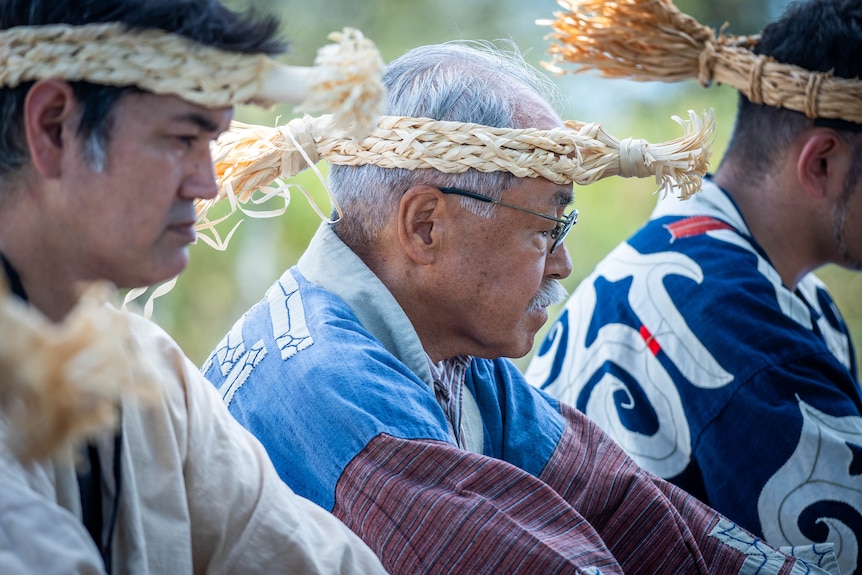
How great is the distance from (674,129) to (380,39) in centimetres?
217

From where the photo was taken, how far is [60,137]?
4.69 feet

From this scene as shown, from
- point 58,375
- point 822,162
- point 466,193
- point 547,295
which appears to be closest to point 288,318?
point 466,193

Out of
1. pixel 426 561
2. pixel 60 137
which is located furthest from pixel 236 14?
pixel 426 561

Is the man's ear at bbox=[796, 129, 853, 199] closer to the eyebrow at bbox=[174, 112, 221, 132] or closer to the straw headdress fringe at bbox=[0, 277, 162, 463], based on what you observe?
the eyebrow at bbox=[174, 112, 221, 132]

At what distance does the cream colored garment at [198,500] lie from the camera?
145 centimetres

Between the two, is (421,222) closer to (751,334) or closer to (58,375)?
(751,334)

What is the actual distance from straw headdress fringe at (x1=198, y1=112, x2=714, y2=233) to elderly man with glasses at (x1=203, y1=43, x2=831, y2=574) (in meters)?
0.01

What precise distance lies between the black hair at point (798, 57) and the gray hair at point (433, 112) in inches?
43.2

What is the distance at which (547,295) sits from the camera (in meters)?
2.37

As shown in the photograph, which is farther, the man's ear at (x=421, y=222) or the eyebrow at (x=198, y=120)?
the man's ear at (x=421, y=222)

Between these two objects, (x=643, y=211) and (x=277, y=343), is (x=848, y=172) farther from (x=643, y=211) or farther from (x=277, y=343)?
(x=643, y=211)

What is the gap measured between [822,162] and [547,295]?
125 cm

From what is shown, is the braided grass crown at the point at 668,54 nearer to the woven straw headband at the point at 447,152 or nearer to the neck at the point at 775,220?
the neck at the point at 775,220

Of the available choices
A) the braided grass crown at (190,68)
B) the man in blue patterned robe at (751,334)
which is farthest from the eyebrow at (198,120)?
the man in blue patterned robe at (751,334)
